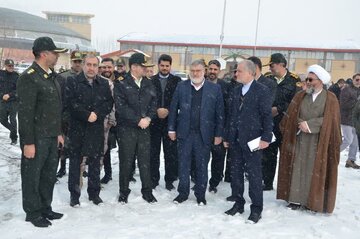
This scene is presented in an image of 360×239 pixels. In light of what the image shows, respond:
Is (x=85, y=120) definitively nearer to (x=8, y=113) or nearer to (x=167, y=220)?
(x=167, y=220)

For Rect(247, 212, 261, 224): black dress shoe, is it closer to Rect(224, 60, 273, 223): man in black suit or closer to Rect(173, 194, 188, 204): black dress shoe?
Rect(224, 60, 273, 223): man in black suit

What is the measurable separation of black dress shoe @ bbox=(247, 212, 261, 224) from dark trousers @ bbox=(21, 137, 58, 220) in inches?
101

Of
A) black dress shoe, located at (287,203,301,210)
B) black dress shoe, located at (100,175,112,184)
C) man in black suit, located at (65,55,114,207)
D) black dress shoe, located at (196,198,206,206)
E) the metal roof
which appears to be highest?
the metal roof

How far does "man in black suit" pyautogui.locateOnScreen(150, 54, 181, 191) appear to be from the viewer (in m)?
6.25

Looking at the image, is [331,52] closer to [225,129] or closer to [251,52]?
[251,52]

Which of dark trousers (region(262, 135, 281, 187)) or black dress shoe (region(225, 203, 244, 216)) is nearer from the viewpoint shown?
black dress shoe (region(225, 203, 244, 216))

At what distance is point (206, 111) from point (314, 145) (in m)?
1.58

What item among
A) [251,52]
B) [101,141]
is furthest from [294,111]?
[251,52]

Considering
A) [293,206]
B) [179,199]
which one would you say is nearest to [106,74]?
[179,199]

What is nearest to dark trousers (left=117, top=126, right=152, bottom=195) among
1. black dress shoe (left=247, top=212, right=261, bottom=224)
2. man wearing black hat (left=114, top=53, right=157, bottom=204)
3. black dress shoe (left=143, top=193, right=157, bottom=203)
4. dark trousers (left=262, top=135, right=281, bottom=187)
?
man wearing black hat (left=114, top=53, right=157, bottom=204)

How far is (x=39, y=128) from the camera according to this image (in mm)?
4492

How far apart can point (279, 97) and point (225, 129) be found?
132cm

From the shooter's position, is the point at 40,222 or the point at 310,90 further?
the point at 310,90

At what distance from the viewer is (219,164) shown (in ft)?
21.2
